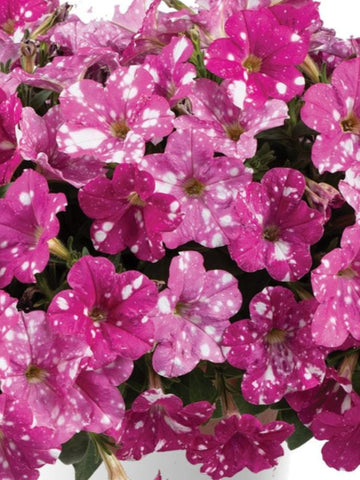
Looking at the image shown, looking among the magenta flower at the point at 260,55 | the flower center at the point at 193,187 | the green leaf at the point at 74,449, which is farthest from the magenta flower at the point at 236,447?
the magenta flower at the point at 260,55

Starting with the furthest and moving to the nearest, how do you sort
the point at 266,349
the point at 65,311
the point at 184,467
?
the point at 184,467 < the point at 266,349 < the point at 65,311

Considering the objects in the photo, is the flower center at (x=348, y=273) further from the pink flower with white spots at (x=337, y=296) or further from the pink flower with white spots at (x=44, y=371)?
the pink flower with white spots at (x=44, y=371)

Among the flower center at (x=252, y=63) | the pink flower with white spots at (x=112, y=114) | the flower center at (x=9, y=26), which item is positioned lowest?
the flower center at (x=9, y=26)

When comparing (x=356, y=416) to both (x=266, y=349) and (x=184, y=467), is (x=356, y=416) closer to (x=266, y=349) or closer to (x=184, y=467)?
(x=266, y=349)

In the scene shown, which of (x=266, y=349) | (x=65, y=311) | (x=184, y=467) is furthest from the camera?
(x=184, y=467)

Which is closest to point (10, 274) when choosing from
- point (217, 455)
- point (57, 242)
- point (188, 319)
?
point (57, 242)

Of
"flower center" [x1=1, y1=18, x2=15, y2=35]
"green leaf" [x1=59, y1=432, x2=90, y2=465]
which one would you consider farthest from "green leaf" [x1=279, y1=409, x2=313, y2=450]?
"flower center" [x1=1, y1=18, x2=15, y2=35]

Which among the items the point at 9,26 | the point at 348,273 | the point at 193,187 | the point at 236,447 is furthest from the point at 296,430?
the point at 9,26
